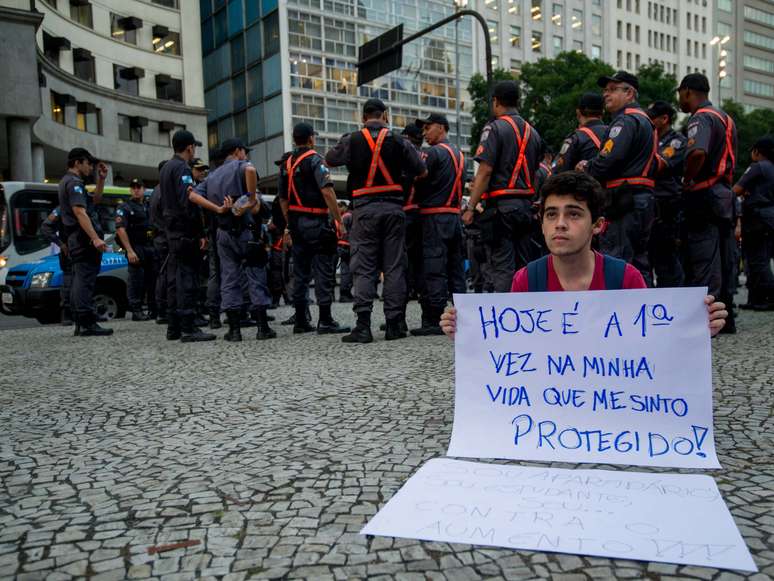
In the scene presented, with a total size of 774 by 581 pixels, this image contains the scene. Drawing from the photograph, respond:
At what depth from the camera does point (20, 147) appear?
2600 cm

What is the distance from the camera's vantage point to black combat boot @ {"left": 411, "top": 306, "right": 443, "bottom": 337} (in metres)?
7.03

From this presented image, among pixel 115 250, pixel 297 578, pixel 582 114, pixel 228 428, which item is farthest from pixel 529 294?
pixel 115 250

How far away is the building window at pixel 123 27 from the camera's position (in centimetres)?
3731

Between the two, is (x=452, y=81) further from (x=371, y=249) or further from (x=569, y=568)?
(x=569, y=568)

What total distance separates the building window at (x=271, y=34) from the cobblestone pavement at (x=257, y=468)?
43967mm

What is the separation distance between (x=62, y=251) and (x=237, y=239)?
352cm

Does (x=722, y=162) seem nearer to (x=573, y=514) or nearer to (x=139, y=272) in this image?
(x=573, y=514)

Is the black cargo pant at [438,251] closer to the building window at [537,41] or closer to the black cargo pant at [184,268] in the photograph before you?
the black cargo pant at [184,268]

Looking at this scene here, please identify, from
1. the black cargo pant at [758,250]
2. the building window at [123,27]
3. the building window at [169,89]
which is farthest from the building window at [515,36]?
the black cargo pant at [758,250]

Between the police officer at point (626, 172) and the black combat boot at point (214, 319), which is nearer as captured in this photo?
the police officer at point (626, 172)

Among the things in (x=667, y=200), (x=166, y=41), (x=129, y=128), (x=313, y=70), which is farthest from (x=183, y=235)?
(x=313, y=70)

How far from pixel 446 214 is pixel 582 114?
160 cm

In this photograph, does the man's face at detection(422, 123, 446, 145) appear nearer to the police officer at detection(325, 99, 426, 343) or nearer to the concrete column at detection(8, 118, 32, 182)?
the police officer at detection(325, 99, 426, 343)

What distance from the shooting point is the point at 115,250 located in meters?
12.2
